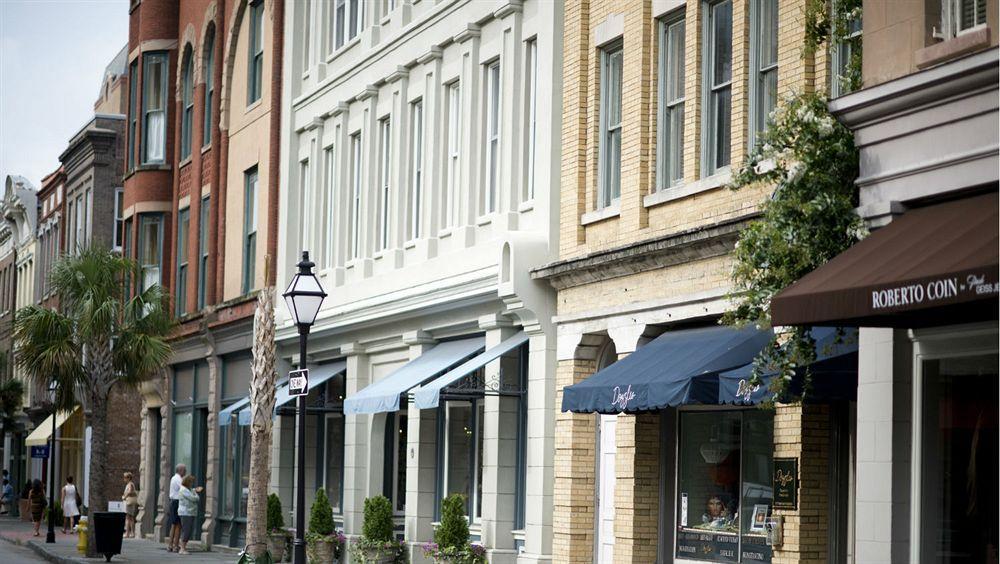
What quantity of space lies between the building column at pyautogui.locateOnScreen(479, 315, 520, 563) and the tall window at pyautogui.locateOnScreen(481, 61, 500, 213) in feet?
6.19

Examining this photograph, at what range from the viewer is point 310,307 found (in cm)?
1953

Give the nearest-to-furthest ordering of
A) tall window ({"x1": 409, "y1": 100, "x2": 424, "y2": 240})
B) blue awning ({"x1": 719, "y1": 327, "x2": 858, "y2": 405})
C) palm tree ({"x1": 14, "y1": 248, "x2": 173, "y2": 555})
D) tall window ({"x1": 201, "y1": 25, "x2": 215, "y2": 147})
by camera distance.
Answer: blue awning ({"x1": 719, "y1": 327, "x2": 858, "y2": 405}) < tall window ({"x1": 409, "y1": 100, "x2": 424, "y2": 240}) < palm tree ({"x1": 14, "y1": 248, "x2": 173, "y2": 555}) < tall window ({"x1": 201, "y1": 25, "x2": 215, "y2": 147})

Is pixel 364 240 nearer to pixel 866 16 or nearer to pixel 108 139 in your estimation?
pixel 866 16

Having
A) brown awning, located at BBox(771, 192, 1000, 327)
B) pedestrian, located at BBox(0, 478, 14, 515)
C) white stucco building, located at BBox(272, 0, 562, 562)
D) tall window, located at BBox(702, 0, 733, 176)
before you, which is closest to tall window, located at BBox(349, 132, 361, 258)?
white stucco building, located at BBox(272, 0, 562, 562)

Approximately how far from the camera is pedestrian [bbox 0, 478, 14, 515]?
219ft

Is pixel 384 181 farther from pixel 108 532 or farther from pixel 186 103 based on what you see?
pixel 186 103

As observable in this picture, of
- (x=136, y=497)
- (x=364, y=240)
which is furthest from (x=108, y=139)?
(x=364, y=240)

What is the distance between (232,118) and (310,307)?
59.0 feet

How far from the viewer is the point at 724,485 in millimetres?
18203

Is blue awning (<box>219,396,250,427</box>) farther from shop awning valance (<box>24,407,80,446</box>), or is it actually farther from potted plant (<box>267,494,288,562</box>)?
shop awning valance (<box>24,407,80,446</box>)

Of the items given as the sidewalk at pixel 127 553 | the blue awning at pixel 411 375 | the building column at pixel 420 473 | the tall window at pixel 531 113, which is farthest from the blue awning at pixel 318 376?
the tall window at pixel 531 113

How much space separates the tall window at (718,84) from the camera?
18156 mm

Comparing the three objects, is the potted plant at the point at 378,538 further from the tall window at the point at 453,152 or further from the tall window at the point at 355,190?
the tall window at the point at 355,190

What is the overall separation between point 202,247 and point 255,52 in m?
5.54
